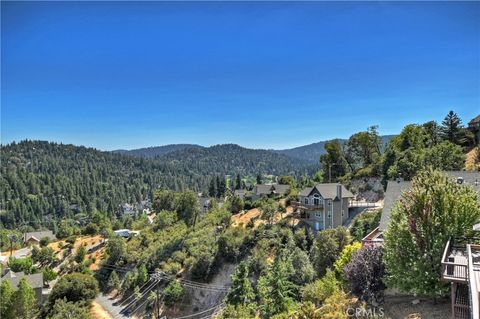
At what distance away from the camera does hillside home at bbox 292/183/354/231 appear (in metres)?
40.9

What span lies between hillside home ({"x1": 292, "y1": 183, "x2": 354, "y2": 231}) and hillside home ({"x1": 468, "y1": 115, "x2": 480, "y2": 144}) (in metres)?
29.0

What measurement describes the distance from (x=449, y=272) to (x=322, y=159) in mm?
52525

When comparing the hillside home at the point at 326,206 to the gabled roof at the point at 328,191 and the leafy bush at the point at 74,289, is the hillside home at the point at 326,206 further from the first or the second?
the leafy bush at the point at 74,289

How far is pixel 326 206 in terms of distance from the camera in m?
41.0

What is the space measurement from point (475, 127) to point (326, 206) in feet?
111

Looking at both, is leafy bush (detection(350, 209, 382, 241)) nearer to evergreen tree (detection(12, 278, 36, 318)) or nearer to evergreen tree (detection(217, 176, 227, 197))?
evergreen tree (detection(12, 278, 36, 318))

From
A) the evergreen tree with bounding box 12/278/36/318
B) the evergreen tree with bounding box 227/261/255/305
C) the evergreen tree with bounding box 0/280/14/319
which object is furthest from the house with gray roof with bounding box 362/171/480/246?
the evergreen tree with bounding box 0/280/14/319

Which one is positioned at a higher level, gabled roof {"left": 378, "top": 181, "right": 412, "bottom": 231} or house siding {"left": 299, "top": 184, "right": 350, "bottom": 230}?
gabled roof {"left": 378, "top": 181, "right": 412, "bottom": 231}

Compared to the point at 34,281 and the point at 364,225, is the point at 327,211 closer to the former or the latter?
the point at 364,225

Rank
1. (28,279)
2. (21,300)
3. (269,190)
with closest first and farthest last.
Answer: (21,300)
(28,279)
(269,190)

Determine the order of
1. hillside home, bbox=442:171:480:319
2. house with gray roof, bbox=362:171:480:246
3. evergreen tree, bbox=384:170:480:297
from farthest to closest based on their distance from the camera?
house with gray roof, bbox=362:171:480:246 → evergreen tree, bbox=384:170:480:297 → hillside home, bbox=442:171:480:319

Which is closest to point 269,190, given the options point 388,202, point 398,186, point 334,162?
point 334,162

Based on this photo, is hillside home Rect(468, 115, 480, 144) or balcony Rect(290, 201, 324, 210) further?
hillside home Rect(468, 115, 480, 144)

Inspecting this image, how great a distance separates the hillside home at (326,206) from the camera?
40875 mm
